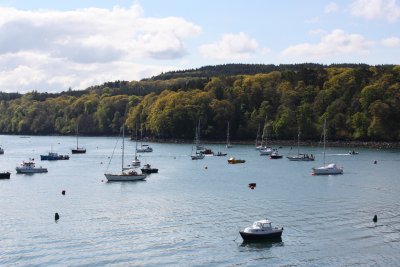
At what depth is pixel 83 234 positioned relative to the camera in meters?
65.1

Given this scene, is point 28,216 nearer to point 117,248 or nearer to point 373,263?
point 117,248

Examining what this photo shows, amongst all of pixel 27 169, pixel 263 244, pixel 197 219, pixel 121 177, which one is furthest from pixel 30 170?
pixel 263 244

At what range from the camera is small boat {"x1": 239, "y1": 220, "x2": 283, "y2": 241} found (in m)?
61.8

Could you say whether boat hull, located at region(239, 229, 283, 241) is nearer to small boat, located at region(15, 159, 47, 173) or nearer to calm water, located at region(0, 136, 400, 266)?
calm water, located at region(0, 136, 400, 266)

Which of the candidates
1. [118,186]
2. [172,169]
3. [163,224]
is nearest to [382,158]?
[172,169]

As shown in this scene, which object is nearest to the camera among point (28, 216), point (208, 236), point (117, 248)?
point (117, 248)

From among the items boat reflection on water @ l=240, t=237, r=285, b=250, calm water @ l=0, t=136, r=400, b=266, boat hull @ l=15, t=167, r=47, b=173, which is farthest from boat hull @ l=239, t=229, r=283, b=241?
boat hull @ l=15, t=167, r=47, b=173

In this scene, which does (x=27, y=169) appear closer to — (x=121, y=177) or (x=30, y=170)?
(x=30, y=170)

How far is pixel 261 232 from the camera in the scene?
203 ft

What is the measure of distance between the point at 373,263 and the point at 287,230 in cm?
1331

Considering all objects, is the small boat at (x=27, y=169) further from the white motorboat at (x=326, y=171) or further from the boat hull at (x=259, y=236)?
the boat hull at (x=259, y=236)

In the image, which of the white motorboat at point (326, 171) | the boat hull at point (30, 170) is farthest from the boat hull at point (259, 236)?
the boat hull at point (30, 170)

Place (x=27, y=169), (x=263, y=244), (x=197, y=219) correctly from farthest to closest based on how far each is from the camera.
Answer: (x=27, y=169), (x=197, y=219), (x=263, y=244)

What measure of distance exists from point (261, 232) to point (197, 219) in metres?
13.6
